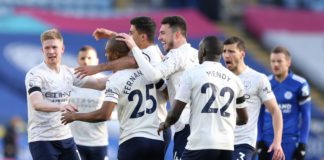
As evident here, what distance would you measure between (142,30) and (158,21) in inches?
781

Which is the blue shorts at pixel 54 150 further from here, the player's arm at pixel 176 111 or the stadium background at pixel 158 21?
the stadium background at pixel 158 21

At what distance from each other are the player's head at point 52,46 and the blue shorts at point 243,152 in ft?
8.80

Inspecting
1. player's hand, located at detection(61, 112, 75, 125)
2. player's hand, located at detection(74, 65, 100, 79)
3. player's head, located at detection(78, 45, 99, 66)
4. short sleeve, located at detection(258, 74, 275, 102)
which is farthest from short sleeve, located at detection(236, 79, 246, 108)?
player's head, located at detection(78, 45, 99, 66)

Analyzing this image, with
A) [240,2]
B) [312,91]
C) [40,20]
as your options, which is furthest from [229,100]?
[240,2]

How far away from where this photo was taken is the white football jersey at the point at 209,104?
1012 centimetres

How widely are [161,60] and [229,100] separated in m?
1.42

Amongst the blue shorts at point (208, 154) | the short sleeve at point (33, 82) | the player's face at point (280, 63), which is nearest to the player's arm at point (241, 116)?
the blue shorts at point (208, 154)

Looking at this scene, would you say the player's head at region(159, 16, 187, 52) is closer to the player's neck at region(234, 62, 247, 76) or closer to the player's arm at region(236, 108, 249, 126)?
the player's arm at region(236, 108, 249, 126)

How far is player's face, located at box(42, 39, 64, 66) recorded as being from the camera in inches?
459

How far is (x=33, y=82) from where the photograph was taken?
1147 cm

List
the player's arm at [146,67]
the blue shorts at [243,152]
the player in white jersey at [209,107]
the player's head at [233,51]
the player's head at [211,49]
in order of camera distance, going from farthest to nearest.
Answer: the player's head at [233,51]
the blue shorts at [243,152]
the player's arm at [146,67]
the player's head at [211,49]
the player in white jersey at [209,107]

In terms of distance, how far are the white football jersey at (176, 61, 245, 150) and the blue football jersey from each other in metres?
3.78

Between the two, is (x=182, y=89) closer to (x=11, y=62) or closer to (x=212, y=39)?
(x=212, y=39)

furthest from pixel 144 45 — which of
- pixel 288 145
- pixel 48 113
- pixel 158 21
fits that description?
pixel 158 21
